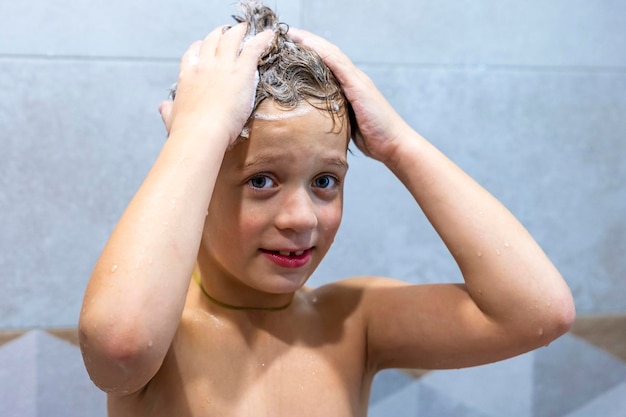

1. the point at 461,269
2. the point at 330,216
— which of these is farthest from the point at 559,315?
the point at 330,216

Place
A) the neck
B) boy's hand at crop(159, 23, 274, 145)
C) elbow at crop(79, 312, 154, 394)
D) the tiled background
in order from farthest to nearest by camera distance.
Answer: the tiled background → the neck → boy's hand at crop(159, 23, 274, 145) → elbow at crop(79, 312, 154, 394)

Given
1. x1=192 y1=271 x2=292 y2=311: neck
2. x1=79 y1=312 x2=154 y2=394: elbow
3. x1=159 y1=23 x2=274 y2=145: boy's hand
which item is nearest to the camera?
x1=79 y1=312 x2=154 y2=394: elbow

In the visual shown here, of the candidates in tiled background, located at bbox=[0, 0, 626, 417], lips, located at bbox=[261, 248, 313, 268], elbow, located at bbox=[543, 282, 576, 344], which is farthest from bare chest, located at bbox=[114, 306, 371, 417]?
tiled background, located at bbox=[0, 0, 626, 417]

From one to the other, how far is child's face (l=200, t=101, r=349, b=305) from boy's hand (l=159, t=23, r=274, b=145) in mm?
27

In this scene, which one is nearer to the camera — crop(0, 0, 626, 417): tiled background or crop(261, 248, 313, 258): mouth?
crop(261, 248, 313, 258): mouth

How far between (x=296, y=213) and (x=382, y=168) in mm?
551

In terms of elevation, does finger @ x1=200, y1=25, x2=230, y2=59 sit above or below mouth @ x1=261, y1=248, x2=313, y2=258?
above

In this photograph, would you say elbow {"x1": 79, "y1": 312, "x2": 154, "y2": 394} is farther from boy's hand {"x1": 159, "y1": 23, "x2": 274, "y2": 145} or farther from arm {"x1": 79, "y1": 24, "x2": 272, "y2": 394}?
boy's hand {"x1": 159, "y1": 23, "x2": 274, "y2": 145}

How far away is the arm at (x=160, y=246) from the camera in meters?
0.67

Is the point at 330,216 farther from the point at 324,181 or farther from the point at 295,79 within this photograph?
the point at 295,79

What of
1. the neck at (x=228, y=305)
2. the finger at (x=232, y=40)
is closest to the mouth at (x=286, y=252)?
the neck at (x=228, y=305)

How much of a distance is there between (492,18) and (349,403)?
2.47 ft

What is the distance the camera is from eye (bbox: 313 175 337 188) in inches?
32.5

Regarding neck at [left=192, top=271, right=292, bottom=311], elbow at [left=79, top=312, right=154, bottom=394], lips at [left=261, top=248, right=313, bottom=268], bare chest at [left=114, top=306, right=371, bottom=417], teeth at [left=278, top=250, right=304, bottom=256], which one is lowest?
bare chest at [left=114, top=306, right=371, bottom=417]
